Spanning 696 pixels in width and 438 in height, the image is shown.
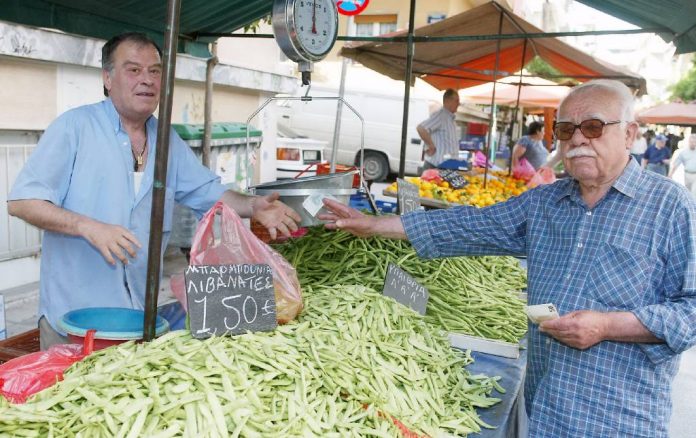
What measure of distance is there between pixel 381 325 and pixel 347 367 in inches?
15.6

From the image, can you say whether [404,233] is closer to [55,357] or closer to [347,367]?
[347,367]

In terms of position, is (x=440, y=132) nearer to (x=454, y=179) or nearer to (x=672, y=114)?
(x=454, y=179)

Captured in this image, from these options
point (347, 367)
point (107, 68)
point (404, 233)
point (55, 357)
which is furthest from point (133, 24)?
point (347, 367)

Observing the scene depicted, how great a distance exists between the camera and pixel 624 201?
6.97 ft

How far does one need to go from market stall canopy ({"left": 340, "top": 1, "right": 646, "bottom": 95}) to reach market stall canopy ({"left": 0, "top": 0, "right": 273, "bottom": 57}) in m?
2.79

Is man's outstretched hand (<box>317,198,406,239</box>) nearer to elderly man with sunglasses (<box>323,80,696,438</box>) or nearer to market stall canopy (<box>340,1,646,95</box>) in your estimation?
elderly man with sunglasses (<box>323,80,696,438</box>)

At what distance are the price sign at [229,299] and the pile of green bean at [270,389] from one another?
0.13 ft

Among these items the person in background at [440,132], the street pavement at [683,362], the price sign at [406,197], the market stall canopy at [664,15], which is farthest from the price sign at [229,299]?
the person in background at [440,132]

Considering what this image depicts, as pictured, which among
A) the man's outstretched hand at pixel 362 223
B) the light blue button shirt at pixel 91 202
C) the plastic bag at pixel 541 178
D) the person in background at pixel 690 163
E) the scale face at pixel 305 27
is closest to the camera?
the light blue button shirt at pixel 91 202

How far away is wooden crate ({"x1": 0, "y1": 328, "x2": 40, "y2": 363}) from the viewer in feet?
7.45

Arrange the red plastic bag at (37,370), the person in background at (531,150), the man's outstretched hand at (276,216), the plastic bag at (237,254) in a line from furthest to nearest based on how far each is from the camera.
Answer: the person in background at (531,150), the man's outstretched hand at (276,216), the plastic bag at (237,254), the red plastic bag at (37,370)

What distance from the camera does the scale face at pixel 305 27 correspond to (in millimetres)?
3197

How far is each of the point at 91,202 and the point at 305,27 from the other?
1532 millimetres

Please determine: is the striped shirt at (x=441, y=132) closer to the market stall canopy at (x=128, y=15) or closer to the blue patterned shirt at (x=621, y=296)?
the market stall canopy at (x=128, y=15)
